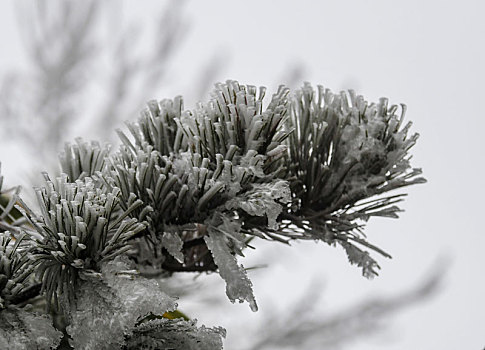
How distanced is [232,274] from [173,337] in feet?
0.11

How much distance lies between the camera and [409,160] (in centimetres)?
25

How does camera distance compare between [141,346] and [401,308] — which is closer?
[141,346]

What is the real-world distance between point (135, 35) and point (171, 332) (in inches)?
47.4

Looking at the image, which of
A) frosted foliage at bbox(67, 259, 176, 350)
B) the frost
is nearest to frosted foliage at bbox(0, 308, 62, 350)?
frosted foliage at bbox(67, 259, 176, 350)

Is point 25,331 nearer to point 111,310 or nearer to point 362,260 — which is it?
point 111,310

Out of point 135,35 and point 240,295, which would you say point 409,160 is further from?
point 135,35

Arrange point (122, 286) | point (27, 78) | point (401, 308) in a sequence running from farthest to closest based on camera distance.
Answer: point (27, 78)
point (401, 308)
point (122, 286)

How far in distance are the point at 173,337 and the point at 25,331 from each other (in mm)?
51

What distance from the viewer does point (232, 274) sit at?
20 cm

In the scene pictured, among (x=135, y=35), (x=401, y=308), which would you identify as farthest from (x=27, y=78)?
(x=401, y=308)

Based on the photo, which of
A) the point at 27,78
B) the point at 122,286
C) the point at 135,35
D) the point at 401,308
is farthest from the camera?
the point at 135,35

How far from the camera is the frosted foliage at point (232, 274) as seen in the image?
0.64 feet

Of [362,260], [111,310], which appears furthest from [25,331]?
[362,260]

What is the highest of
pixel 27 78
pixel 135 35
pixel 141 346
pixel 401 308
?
pixel 135 35
